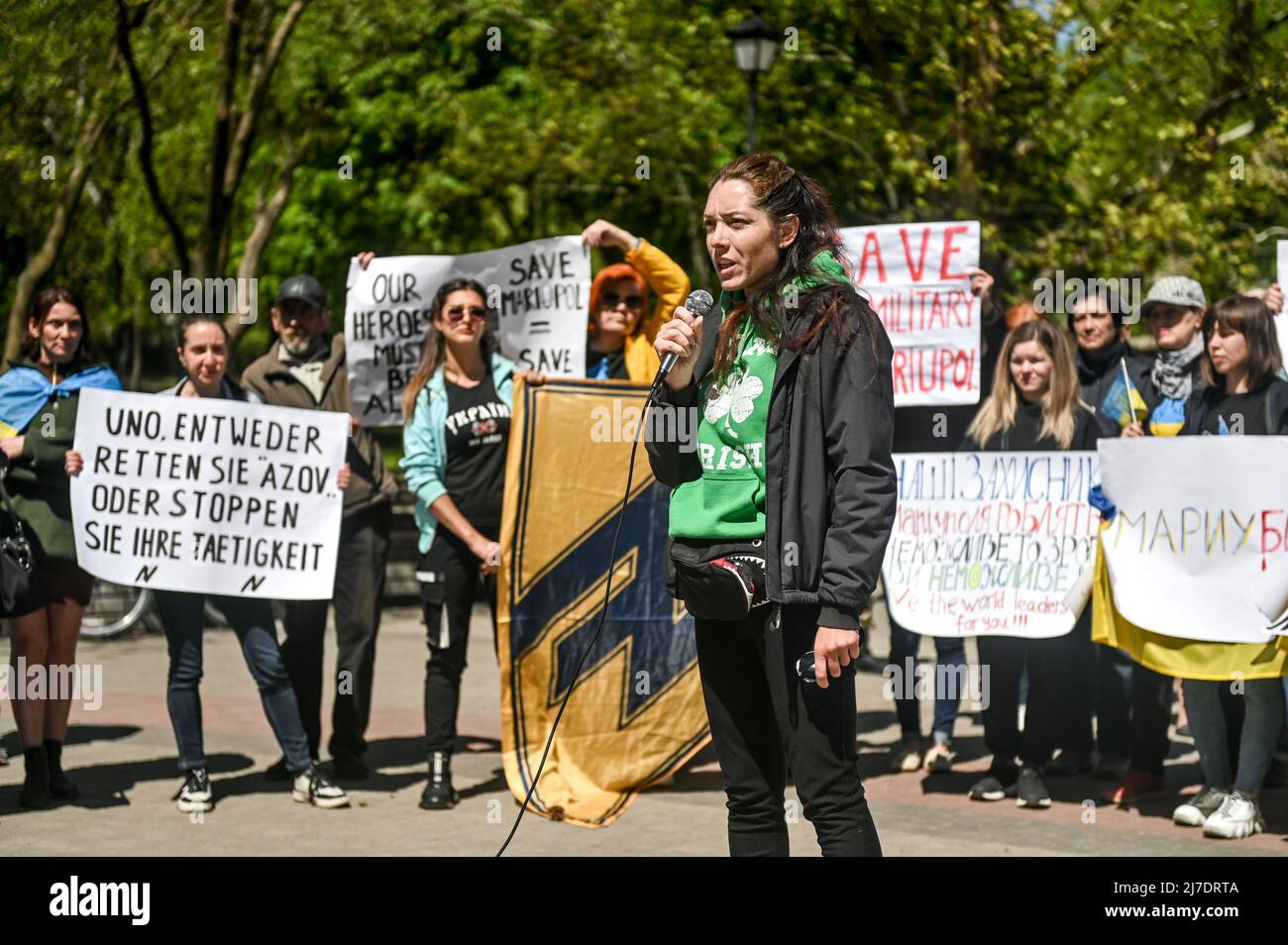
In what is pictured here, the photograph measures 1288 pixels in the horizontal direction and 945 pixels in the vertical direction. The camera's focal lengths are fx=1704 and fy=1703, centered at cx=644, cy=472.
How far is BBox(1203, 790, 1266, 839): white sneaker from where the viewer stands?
6297 mm

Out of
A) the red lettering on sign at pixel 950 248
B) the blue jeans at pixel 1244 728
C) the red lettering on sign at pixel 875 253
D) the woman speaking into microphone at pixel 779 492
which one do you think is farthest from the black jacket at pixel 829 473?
the red lettering on sign at pixel 875 253

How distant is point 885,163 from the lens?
19.0 meters

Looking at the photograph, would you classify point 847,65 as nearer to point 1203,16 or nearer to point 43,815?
point 1203,16

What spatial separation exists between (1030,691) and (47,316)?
14.2 ft

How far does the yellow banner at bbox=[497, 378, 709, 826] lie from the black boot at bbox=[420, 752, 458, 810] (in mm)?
291

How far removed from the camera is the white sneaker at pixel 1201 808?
6.54 meters

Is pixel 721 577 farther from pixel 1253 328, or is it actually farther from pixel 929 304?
pixel 929 304

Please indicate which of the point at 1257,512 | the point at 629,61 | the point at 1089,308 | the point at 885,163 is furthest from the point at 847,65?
the point at 1257,512

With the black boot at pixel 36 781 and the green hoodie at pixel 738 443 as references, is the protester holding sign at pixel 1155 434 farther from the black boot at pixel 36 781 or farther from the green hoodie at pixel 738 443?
the black boot at pixel 36 781

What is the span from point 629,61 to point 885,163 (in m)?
3.19

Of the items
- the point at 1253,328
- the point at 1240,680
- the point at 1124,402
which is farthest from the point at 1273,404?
the point at 1240,680

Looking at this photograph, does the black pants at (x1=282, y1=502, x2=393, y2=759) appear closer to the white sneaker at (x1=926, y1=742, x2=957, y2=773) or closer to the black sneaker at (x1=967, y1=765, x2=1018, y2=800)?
the white sneaker at (x1=926, y1=742, x2=957, y2=773)

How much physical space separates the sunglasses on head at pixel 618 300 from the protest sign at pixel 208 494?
1313 mm

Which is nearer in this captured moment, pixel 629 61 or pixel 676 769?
pixel 676 769
